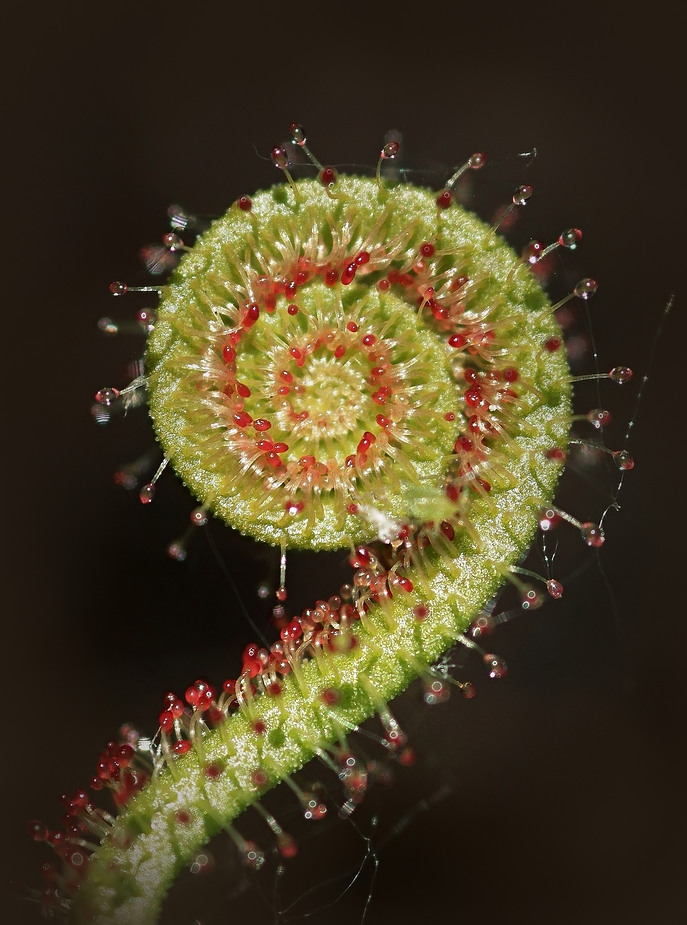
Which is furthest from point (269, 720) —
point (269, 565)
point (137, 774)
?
point (269, 565)

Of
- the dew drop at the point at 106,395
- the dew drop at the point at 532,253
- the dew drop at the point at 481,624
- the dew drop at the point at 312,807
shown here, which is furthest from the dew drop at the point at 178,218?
the dew drop at the point at 312,807

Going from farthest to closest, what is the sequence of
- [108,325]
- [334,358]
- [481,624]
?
[108,325] < [334,358] < [481,624]

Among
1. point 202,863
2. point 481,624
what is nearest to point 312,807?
point 202,863

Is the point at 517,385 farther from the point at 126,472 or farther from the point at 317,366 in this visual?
the point at 126,472

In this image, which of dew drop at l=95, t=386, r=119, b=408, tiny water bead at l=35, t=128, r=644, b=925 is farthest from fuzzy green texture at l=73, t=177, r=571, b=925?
dew drop at l=95, t=386, r=119, b=408

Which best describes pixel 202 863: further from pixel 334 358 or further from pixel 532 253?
pixel 532 253

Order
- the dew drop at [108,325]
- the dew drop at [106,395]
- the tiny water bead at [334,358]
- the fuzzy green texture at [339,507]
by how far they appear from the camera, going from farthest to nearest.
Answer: the dew drop at [108,325] < the dew drop at [106,395] < the tiny water bead at [334,358] < the fuzzy green texture at [339,507]

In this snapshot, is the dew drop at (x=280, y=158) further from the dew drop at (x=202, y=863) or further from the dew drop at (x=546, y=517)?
the dew drop at (x=202, y=863)

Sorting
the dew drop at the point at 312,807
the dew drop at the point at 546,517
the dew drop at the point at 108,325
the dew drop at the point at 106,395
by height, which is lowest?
the dew drop at the point at 312,807
